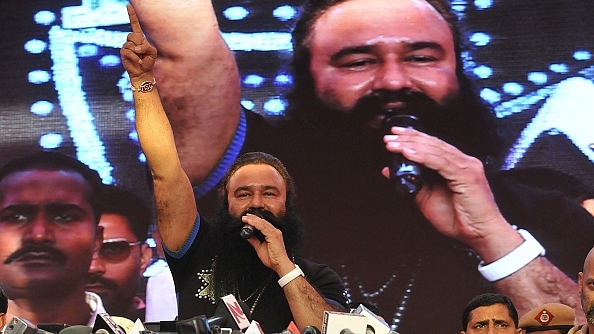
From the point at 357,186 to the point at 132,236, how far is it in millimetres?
1148

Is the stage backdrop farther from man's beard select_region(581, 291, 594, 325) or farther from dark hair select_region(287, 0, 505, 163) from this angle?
man's beard select_region(581, 291, 594, 325)

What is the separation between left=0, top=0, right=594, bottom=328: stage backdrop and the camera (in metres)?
4.52

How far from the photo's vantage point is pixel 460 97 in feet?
15.0

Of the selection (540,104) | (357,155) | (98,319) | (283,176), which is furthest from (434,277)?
(98,319)

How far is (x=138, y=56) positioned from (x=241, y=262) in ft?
1.93

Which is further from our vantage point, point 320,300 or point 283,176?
point 283,176

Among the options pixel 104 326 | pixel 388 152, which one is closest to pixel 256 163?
pixel 104 326

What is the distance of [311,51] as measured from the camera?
470 cm

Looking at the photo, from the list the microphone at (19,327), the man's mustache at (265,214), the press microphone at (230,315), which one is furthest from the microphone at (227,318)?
the man's mustache at (265,214)

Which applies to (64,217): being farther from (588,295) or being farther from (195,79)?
(588,295)

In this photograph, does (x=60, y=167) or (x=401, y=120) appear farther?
(x=60, y=167)

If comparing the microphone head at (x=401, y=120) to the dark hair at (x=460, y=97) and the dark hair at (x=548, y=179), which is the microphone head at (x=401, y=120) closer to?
the dark hair at (x=460, y=97)

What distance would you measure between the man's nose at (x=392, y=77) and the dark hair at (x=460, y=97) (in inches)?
10.3

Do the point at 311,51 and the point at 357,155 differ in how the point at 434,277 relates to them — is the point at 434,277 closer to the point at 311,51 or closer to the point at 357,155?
the point at 357,155
